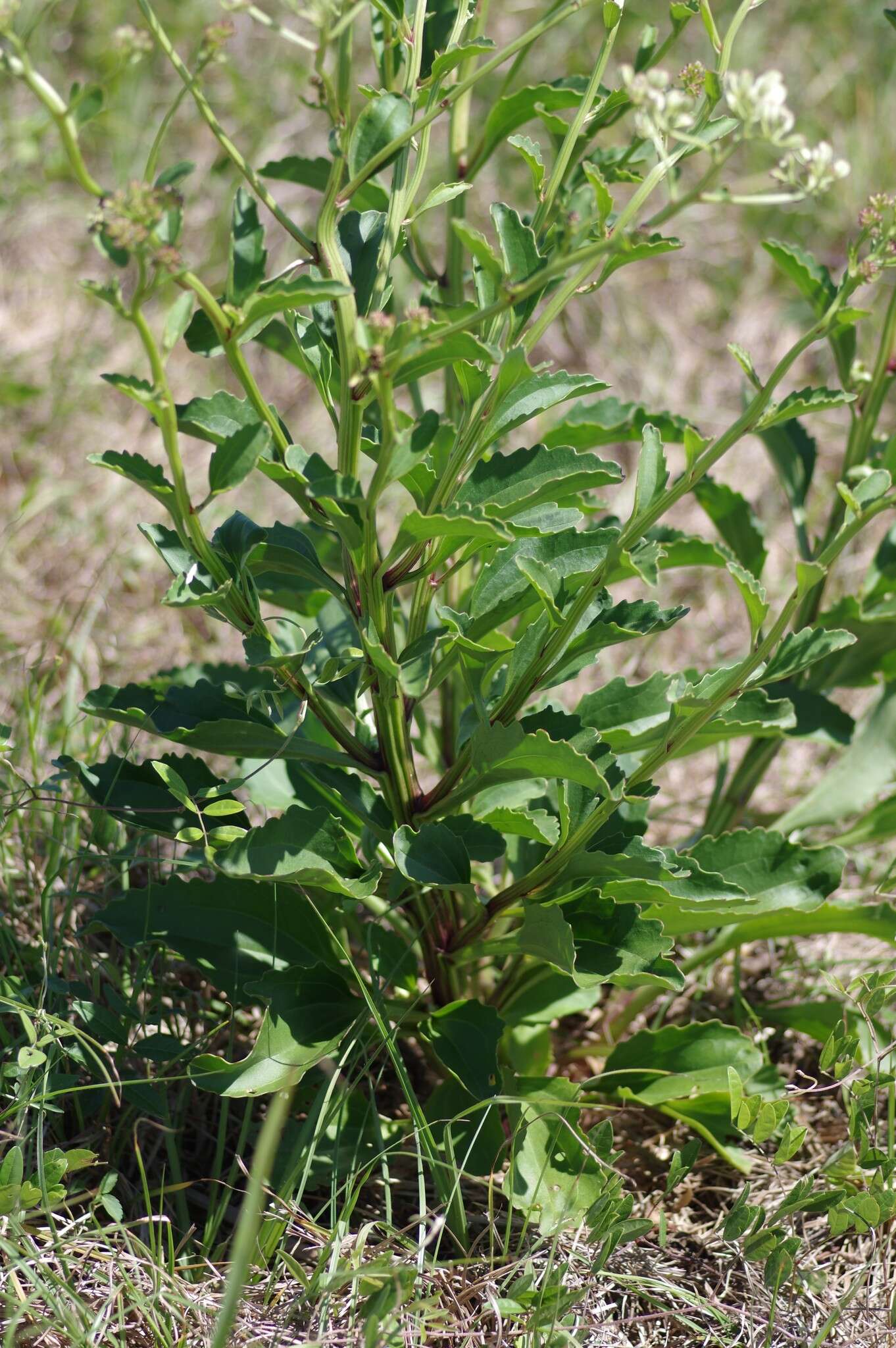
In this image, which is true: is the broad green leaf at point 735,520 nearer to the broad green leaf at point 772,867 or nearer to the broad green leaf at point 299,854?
the broad green leaf at point 772,867

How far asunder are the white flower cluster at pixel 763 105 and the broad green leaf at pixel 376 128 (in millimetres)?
380

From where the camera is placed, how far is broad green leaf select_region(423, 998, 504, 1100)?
1.65 meters

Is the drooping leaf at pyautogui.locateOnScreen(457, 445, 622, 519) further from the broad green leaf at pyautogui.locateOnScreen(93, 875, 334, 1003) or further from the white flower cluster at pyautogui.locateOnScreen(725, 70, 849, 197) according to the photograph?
the broad green leaf at pyautogui.locateOnScreen(93, 875, 334, 1003)

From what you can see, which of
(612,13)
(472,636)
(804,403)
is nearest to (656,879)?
(472,636)

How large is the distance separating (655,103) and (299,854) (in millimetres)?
972

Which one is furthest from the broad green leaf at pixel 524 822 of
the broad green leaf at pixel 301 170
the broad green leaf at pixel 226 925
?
the broad green leaf at pixel 301 170

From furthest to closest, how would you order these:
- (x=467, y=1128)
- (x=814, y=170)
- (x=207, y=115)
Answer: (x=467, y=1128) < (x=207, y=115) < (x=814, y=170)

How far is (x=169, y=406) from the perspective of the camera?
120cm

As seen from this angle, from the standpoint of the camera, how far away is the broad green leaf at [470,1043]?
1649 millimetres

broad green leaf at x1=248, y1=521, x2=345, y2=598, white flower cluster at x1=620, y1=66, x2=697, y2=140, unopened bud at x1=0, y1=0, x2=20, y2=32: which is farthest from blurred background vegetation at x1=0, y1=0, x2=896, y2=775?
white flower cluster at x1=620, y1=66, x2=697, y2=140

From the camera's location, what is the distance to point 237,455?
1.32 meters

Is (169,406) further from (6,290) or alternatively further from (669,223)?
(669,223)

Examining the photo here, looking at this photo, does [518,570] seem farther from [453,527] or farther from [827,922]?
[827,922]

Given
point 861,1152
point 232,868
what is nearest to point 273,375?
point 232,868
